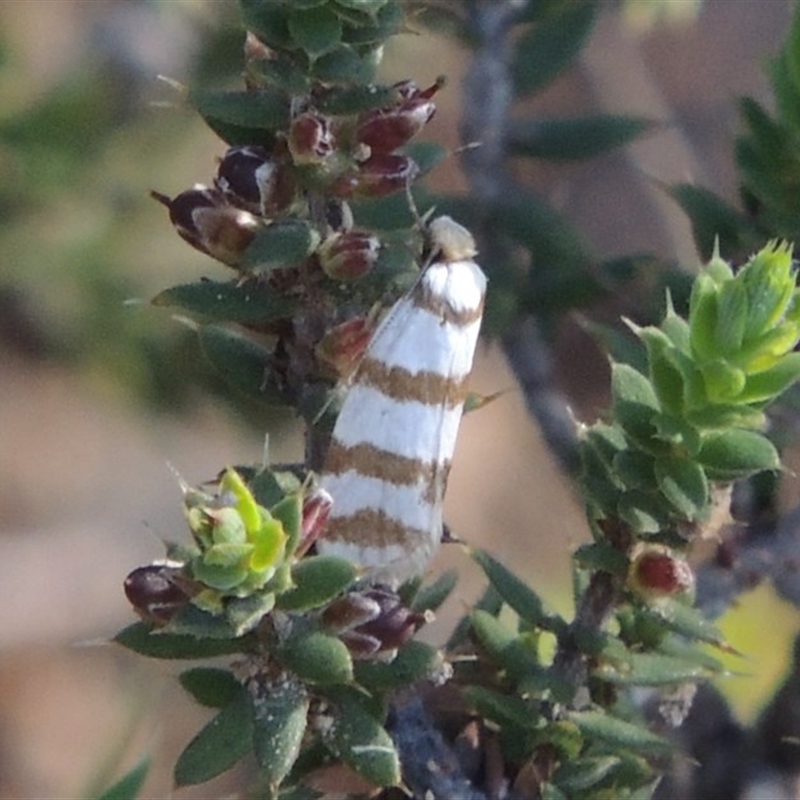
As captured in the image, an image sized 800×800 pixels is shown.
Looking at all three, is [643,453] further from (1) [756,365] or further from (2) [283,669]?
(2) [283,669]

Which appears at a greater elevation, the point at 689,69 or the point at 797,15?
the point at 689,69

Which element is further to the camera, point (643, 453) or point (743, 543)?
point (743, 543)

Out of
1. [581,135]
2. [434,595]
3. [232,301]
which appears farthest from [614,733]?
[581,135]

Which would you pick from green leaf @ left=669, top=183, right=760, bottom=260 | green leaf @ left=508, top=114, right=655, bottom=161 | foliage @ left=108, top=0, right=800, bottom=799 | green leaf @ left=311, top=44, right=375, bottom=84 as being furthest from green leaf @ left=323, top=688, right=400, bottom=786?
green leaf @ left=508, top=114, right=655, bottom=161

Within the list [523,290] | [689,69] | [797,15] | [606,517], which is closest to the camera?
[606,517]

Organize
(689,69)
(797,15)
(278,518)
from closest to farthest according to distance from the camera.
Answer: (278,518), (797,15), (689,69)

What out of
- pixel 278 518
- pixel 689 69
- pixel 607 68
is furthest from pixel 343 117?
pixel 689 69
